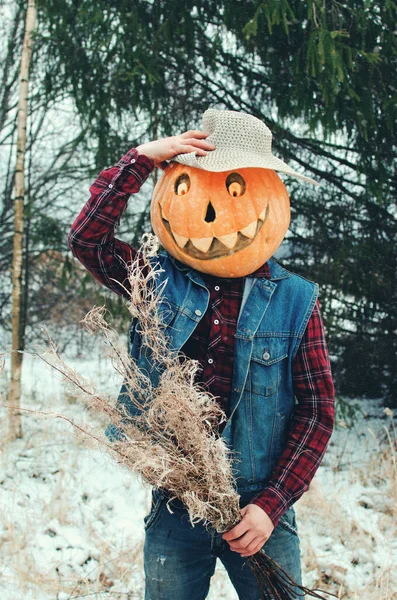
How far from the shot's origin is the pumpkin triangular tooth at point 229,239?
5.40 ft

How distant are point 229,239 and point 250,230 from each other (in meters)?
0.07

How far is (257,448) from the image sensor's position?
64.9 inches

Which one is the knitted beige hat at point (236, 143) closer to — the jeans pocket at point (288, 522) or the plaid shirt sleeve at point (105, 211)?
the plaid shirt sleeve at point (105, 211)

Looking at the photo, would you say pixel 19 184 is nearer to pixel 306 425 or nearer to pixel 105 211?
pixel 105 211

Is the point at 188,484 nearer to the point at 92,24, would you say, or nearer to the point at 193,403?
the point at 193,403

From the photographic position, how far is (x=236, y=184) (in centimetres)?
170

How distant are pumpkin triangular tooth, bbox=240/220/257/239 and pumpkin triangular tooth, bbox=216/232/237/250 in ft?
0.11

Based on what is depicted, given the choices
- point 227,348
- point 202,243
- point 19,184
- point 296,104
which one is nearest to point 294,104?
point 296,104

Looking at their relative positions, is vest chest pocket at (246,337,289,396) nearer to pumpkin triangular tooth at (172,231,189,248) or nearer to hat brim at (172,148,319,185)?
pumpkin triangular tooth at (172,231,189,248)

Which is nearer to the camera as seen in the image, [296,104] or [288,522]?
[288,522]

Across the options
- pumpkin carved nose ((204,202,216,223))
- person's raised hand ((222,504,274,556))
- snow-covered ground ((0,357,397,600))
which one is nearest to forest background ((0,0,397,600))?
snow-covered ground ((0,357,397,600))

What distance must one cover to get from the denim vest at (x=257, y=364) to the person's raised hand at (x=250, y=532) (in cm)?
14

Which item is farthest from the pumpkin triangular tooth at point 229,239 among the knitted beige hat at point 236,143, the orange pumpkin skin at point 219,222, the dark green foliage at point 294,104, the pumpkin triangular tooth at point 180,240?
the dark green foliage at point 294,104

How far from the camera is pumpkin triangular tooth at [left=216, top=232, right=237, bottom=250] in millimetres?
1645
